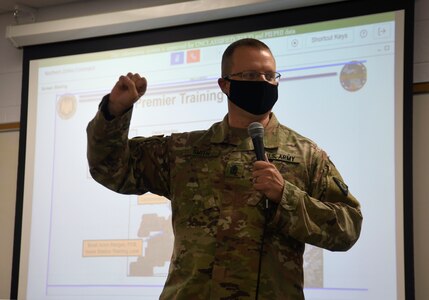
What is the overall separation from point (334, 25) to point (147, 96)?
1095 mm

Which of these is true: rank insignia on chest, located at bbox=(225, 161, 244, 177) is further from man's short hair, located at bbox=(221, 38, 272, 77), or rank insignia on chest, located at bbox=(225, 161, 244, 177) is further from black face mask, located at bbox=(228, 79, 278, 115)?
man's short hair, located at bbox=(221, 38, 272, 77)

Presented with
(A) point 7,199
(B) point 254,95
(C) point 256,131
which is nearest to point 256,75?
(B) point 254,95

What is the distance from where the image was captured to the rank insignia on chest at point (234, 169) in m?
1.59

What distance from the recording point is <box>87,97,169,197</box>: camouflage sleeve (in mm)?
1561

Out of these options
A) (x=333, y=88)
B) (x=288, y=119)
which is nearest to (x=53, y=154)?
(x=288, y=119)

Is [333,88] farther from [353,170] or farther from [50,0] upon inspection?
[50,0]

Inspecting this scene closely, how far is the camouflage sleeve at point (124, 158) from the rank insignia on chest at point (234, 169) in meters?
0.18

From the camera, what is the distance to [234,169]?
1.60 meters

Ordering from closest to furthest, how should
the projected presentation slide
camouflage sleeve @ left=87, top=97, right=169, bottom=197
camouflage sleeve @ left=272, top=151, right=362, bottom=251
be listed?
1. camouflage sleeve @ left=272, top=151, right=362, bottom=251
2. camouflage sleeve @ left=87, top=97, right=169, bottom=197
3. the projected presentation slide

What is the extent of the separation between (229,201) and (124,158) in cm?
29

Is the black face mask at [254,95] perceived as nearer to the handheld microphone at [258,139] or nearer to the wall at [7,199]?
the handheld microphone at [258,139]

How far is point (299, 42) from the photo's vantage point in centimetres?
321

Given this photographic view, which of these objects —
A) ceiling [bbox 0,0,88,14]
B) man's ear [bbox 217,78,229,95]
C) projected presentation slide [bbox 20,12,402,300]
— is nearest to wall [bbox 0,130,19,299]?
projected presentation slide [bbox 20,12,402,300]

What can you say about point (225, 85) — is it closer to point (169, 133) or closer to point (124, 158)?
point (124, 158)
